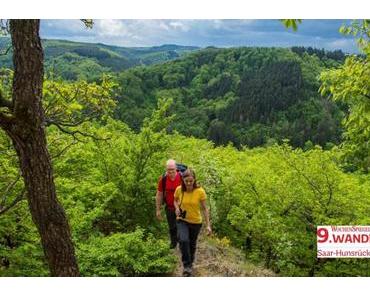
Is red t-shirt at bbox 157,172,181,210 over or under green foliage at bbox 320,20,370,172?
under

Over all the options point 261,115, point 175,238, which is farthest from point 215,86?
point 175,238

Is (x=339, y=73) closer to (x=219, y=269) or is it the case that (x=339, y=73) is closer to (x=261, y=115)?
(x=219, y=269)

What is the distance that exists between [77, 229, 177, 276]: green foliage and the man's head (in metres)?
1.46

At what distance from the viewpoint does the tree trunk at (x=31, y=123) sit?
4730 millimetres

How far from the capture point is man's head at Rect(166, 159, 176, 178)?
7.65 m

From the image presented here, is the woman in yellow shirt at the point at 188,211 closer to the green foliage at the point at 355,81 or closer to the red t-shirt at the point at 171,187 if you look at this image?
the red t-shirt at the point at 171,187

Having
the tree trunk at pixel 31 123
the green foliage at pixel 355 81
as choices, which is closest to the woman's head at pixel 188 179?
the green foliage at pixel 355 81

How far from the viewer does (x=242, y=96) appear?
5507 inches

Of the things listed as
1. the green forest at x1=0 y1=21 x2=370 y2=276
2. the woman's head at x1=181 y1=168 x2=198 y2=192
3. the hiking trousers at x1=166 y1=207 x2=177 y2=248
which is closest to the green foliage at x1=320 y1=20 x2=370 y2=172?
the green forest at x1=0 y1=21 x2=370 y2=276

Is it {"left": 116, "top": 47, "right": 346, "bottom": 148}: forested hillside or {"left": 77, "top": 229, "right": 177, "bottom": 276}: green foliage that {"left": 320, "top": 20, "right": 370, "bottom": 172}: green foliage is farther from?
{"left": 116, "top": 47, "right": 346, "bottom": 148}: forested hillside

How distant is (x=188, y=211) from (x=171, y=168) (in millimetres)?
732

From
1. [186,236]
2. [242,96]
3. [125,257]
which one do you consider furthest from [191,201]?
[242,96]

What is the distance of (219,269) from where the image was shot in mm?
8641

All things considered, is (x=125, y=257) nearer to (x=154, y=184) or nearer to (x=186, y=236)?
(x=186, y=236)
